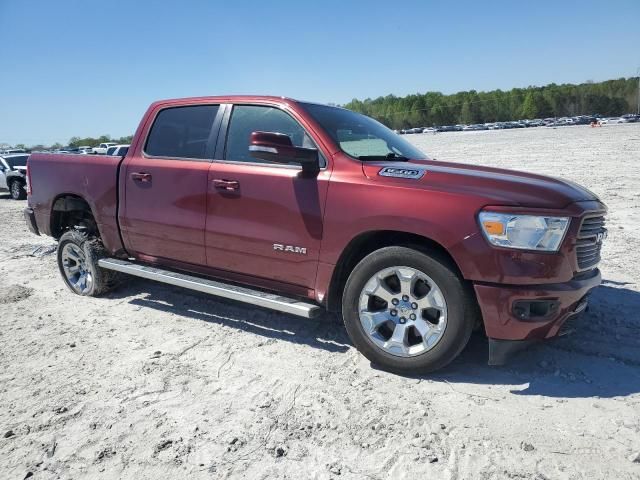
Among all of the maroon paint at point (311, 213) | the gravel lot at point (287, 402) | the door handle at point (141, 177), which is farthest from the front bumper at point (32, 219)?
the door handle at point (141, 177)

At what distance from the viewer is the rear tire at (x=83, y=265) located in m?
5.02

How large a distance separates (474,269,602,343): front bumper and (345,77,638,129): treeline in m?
115

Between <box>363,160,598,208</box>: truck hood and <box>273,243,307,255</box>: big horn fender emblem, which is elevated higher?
<box>363,160,598,208</box>: truck hood

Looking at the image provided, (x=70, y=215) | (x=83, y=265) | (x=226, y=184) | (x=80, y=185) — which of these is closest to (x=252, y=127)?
(x=226, y=184)

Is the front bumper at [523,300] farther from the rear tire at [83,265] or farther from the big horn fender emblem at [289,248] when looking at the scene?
the rear tire at [83,265]

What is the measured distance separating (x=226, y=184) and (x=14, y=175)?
16.2 m

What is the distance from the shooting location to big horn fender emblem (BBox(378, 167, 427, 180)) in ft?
10.8

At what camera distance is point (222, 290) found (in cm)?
390

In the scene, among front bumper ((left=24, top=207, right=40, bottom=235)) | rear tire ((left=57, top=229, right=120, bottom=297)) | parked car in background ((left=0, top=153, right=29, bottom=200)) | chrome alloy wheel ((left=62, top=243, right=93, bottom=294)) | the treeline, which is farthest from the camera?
the treeline

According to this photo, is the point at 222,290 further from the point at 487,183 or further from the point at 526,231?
the point at 526,231

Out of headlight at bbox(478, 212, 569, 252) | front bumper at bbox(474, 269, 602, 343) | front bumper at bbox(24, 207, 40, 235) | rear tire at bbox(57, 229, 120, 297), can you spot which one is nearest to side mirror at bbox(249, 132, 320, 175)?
headlight at bbox(478, 212, 569, 252)

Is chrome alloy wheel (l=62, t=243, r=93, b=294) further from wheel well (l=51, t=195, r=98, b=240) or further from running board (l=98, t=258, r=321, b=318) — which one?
running board (l=98, t=258, r=321, b=318)

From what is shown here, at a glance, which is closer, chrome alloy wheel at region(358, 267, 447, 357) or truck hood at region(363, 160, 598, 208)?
truck hood at region(363, 160, 598, 208)

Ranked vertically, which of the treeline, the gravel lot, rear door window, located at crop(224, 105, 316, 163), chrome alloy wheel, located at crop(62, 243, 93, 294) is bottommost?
the gravel lot
